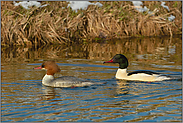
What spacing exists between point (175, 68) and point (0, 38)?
935cm

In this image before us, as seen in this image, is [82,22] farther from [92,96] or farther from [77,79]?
[92,96]

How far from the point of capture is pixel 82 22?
19359 millimetres

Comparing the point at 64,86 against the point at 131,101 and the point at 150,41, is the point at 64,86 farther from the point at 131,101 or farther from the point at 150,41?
the point at 150,41

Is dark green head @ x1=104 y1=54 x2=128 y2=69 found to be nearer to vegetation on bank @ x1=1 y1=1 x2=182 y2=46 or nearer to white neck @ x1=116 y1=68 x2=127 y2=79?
white neck @ x1=116 y1=68 x2=127 y2=79

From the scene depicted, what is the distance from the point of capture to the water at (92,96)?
21.6 ft

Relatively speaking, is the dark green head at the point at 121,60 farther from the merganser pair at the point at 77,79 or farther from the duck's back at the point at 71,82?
the duck's back at the point at 71,82

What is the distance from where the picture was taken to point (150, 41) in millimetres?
19734

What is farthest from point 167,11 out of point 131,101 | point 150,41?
point 131,101

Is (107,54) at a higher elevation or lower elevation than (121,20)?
lower

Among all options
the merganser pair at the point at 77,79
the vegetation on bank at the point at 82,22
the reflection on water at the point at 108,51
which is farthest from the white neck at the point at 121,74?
Result: the vegetation on bank at the point at 82,22

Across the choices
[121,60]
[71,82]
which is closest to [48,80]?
[71,82]

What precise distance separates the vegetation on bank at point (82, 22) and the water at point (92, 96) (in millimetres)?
4108

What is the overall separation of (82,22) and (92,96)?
11.9m

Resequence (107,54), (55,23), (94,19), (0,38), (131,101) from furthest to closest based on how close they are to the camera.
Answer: (94,19) < (55,23) < (0,38) < (107,54) < (131,101)
